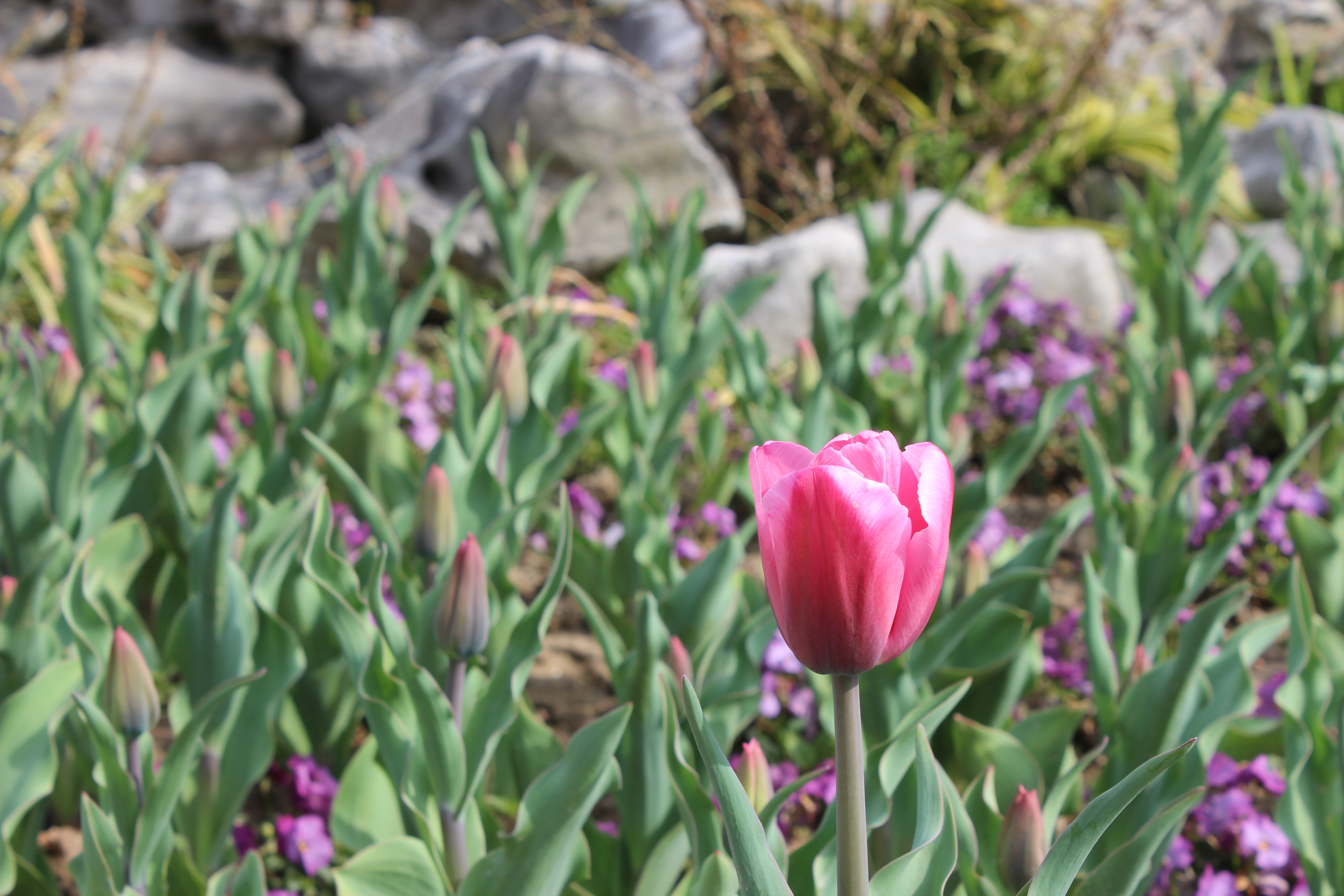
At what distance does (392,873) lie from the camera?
934 millimetres

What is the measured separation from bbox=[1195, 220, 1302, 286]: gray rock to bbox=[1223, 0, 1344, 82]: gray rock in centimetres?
304

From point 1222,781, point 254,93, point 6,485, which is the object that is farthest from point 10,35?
point 1222,781

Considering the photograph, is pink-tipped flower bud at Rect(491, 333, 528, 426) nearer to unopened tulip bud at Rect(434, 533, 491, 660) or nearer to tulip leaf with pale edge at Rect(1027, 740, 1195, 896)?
unopened tulip bud at Rect(434, 533, 491, 660)

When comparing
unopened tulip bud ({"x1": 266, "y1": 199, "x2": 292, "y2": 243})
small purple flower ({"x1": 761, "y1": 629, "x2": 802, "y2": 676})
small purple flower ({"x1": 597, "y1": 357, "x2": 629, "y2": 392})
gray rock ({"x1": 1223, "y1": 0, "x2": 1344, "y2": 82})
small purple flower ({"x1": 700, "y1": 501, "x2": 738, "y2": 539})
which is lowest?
gray rock ({"x1": 1223, "y1": 0, "x2": 1344, "y2": 82})

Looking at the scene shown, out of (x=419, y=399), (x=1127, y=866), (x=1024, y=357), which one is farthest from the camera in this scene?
(x=1024, y=357)

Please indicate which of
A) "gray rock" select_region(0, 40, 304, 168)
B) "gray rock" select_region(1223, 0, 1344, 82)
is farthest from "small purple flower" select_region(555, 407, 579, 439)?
"gray rock" select_region(1223, 0, 1344, 82)

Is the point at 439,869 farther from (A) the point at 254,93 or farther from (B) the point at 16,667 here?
(A) the point at 254,93

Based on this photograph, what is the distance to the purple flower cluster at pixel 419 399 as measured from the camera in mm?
2223

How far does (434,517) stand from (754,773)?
510 mm

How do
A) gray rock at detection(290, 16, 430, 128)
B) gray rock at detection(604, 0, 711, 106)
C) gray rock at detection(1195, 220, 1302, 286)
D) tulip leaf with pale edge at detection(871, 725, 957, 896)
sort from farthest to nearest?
gray rock at detection(290, 16, 430, 128)
gray rock at detection(604, 0, 711, 106)
gray rock at detection(1195, 220, 1302, 286)
tulip leaf with pale edge at detection(871, 725, 957, 896)

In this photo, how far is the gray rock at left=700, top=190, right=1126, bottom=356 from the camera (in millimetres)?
3027

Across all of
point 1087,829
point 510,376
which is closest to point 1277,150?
point 510,376

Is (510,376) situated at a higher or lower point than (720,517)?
higher

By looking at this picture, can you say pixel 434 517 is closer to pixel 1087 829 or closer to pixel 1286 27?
pixel 1087 829
